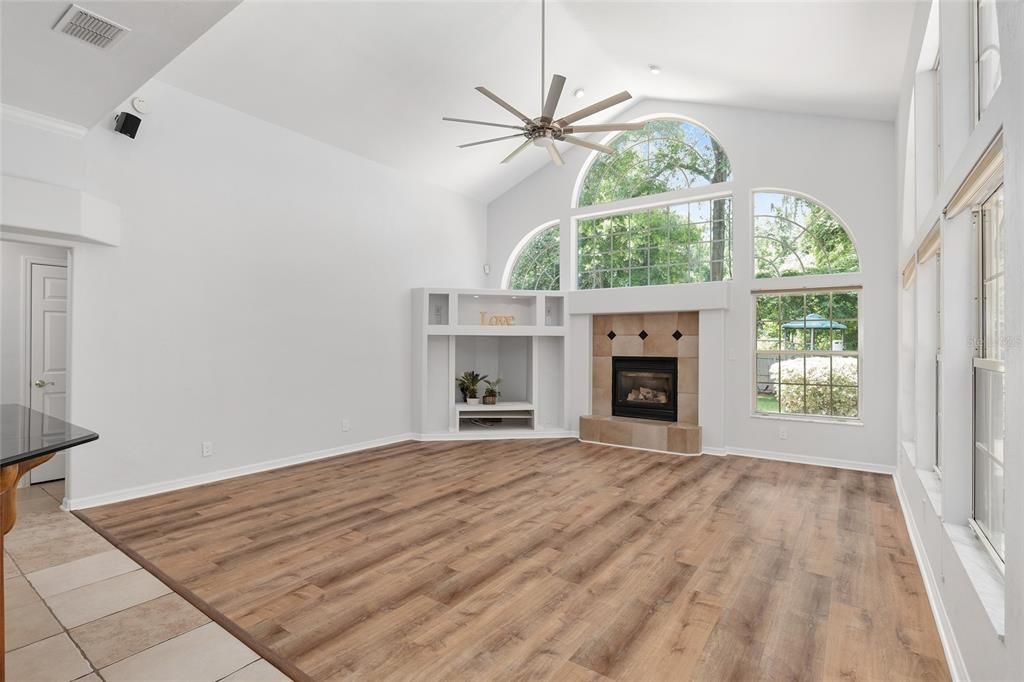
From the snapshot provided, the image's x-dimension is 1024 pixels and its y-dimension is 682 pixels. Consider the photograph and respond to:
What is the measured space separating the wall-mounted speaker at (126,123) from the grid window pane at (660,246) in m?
5.30

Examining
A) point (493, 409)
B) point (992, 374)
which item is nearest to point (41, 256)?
point (493, 409)

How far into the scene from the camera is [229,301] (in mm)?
4863

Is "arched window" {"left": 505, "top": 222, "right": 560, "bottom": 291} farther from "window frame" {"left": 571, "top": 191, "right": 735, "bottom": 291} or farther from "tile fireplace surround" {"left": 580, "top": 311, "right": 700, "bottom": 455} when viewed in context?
"tile fireplace surround" {"left": 580, "top": 311, "right": 700, "bottom": 455}

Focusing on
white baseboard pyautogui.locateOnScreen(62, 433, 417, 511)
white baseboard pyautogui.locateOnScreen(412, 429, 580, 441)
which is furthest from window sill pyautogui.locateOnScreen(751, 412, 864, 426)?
white baseboard pyautogui.locateOnScreen(62, 433, 417, 511)

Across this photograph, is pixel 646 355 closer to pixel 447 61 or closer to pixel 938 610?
pixel 447 61

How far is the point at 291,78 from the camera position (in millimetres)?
4777

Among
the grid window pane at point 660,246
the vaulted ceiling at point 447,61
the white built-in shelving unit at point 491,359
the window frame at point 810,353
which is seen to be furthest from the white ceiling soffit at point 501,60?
the white built-in shelving unit at point 491,359

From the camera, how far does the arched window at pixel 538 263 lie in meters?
7.77

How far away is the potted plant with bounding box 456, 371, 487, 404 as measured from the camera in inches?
282

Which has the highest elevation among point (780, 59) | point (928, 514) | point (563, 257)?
point (780, 59)

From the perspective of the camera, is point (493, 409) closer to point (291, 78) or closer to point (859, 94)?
point (291, 78)

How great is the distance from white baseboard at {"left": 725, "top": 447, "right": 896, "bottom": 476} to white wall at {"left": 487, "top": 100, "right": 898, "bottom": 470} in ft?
0.05

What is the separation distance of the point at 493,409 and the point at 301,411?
8.35 ft

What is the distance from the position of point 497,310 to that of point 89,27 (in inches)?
211
